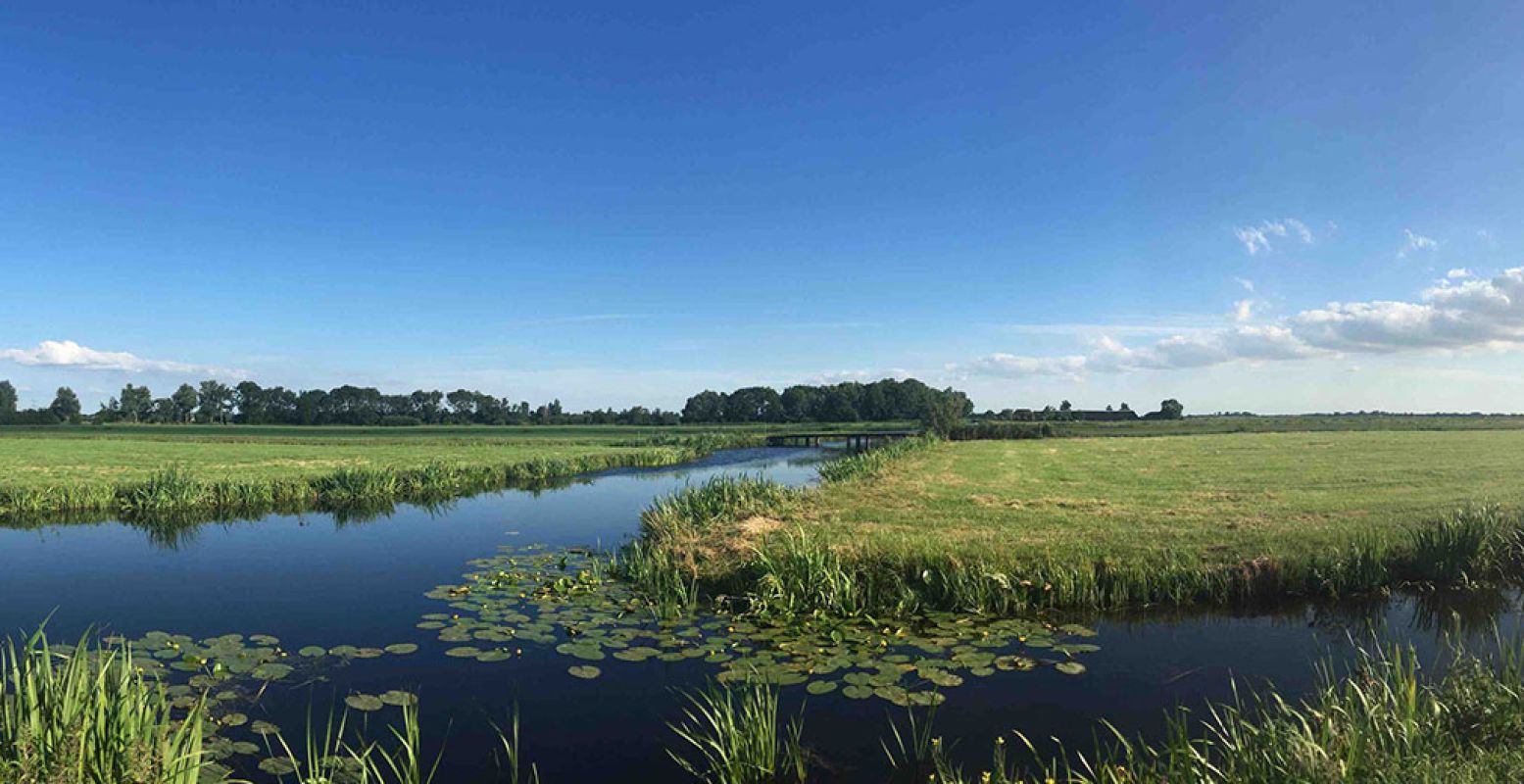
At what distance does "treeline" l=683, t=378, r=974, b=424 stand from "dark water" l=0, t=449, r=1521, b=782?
14793 cm

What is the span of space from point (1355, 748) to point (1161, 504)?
16.5m

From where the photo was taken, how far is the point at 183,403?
144250mm

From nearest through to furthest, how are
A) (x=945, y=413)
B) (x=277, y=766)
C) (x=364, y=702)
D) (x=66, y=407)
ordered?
(x=277, y=766), (x=364, y=702), (x=945, y=413), (x=66, y=407)

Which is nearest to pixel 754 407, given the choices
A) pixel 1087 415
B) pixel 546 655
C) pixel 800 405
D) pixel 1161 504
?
pixel 800 405

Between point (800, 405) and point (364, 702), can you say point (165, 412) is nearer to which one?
point (800, 405)

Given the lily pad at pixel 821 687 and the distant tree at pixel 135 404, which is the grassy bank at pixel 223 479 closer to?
the lily pad at pixel 821 687

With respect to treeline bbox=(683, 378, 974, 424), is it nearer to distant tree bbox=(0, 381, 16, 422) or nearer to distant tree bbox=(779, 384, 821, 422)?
distant tree bbox=(779, 384, 821, 422)

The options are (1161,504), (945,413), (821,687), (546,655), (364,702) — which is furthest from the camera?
(945,413)

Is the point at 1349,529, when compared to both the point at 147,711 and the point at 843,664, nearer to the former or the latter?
the point at 843,664

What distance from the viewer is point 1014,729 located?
7.73 metres

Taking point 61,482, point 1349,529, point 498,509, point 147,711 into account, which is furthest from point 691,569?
point 61,482

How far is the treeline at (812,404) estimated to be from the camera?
165 metres

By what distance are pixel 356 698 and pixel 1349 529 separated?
17.2 metres

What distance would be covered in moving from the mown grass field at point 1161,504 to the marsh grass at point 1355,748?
619 cm
